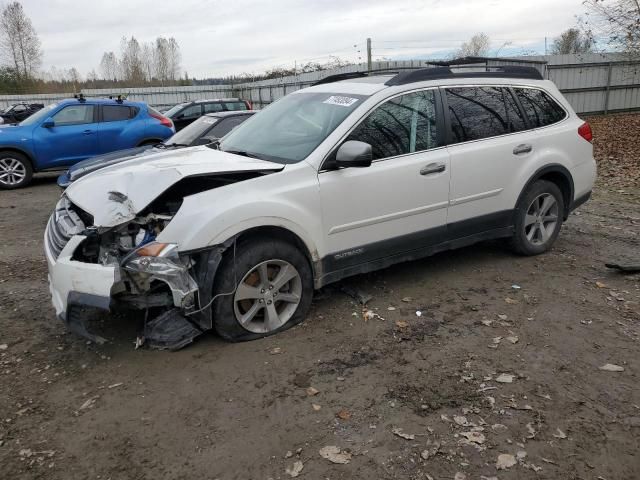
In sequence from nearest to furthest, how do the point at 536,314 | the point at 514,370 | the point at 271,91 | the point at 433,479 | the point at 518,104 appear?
the point at 433,479 → the point at 514,370 → the point at 536,314 → the point at 518,104 → the point at 271,91

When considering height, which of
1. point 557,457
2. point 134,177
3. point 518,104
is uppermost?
point 518,104

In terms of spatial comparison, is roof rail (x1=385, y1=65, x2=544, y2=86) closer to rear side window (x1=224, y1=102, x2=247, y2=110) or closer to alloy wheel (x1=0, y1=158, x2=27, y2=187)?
alloy wheel (x1=0, y1=158, x2=27, y2=187)

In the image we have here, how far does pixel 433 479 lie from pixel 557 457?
0.67m

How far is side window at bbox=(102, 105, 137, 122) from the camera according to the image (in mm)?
11016

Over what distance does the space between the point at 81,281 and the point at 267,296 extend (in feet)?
4.10

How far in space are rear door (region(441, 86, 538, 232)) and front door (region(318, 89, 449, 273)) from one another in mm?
168

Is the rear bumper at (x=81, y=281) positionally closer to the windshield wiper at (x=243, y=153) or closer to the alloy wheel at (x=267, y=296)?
the alloy wheel at (x=267, y=296)

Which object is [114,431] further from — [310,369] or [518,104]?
[518,104]

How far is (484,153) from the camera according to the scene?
4.79 m

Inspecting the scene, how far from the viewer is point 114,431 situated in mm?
2930

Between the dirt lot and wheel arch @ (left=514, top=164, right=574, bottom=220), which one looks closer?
the dirt lot

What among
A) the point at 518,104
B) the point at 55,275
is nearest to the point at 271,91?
the point at 518,104

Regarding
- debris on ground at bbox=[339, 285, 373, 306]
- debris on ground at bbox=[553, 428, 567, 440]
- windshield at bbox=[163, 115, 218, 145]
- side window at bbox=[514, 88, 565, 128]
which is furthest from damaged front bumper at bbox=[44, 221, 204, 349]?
windshield at bbox=[163, 115, 218, 145]

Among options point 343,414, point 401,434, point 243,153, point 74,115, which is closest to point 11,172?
point 74,115
